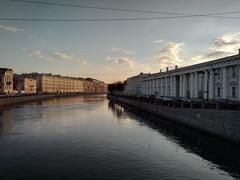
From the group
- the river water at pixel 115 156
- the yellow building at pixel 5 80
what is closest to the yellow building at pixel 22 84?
the yellow building at pixel 5 80

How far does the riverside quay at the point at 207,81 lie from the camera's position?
4321 centimetres

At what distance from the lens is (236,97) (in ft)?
138

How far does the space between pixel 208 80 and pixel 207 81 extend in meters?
1.87

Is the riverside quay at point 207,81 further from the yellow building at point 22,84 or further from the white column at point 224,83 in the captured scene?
the yellow building at point 22,84

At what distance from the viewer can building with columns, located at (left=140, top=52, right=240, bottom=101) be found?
4319 centimetres

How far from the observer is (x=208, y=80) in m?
51.3

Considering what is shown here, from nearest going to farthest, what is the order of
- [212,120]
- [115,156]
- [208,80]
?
[115,156]
[212,120]
[208,80]

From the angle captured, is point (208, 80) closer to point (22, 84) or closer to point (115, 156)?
point (115, 156)

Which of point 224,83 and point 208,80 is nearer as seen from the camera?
point 224,83

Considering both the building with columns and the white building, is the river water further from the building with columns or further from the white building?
the white building

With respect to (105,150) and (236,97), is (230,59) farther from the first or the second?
(105,150)

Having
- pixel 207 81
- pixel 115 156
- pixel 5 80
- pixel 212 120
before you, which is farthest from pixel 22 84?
pixel 115 156

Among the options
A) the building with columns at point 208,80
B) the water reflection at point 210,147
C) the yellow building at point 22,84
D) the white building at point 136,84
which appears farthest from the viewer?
the yellow building at point 22,84

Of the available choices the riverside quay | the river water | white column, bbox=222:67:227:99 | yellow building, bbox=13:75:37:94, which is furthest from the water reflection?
yellow building, bbox=13:75:37:94
